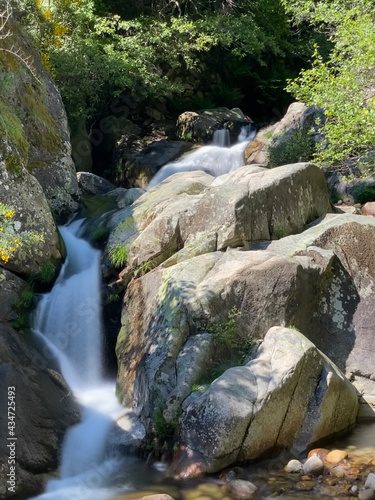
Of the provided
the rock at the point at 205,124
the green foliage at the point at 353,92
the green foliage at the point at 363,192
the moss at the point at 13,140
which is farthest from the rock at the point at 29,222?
the rock at the point at 205,124

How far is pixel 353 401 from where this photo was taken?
7715 mm

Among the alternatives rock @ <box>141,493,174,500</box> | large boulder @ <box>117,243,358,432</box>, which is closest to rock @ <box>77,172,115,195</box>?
large boulder @ <box>117,243,358,432</box>

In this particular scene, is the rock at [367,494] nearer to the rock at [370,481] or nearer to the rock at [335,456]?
the rock at [370,481]

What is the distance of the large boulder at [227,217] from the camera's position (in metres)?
9.17

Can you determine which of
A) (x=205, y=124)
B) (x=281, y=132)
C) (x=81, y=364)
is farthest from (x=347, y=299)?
(x=205, y=124)

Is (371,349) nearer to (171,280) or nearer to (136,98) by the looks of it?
(171,280)

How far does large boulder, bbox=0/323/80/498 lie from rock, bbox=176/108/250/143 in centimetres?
1118

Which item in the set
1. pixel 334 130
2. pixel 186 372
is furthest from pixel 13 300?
pixel 334 130

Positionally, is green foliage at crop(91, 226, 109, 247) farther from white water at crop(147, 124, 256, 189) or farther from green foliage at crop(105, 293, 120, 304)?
white water at crop(147, 124, 256, 189)

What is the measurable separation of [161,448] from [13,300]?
3820 mm

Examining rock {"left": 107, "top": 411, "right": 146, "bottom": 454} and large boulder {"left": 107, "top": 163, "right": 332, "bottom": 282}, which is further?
large boulder {"left": 107, "top": 163, "right": 332, "bottom": 282}

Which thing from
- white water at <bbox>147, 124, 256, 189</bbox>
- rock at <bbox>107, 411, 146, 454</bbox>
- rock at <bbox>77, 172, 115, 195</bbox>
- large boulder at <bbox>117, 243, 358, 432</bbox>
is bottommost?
rock at <bbox>107, 411, 146, 454</bbox>

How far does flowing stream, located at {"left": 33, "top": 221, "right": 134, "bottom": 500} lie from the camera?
663 centimetres

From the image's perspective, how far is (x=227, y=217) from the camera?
9141mm
